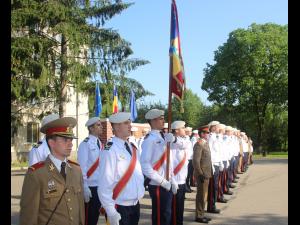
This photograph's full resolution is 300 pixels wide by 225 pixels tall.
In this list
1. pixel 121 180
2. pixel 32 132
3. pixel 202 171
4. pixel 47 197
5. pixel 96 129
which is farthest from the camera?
pixel 32 132

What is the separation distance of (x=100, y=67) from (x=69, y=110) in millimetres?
11860

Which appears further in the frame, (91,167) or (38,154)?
(38,154)

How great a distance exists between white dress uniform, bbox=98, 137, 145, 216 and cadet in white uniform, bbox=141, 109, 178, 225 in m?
1.29

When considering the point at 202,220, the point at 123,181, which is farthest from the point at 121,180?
the point at 202,220

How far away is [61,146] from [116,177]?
102 cm

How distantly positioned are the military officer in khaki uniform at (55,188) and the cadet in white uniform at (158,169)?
2291mm

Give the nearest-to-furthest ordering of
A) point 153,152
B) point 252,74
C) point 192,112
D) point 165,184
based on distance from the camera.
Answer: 1. point 165,184
2. point 153,152
3. point 252,74
4. point 192,112

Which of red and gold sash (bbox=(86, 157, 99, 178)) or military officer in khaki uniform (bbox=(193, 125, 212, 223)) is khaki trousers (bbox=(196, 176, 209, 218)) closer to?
military officer in khaki uniform (bbox=(193, 125, 212, 223))

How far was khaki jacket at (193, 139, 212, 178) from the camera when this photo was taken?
992 centimetres

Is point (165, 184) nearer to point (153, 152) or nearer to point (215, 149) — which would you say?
point (153, 152)

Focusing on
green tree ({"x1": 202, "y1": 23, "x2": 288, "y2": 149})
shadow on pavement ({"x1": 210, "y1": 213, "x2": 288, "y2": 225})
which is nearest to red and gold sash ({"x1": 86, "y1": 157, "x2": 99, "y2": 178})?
shadow on pavement ({"x1": 210, "y1": 213, "x2": 288, "y2": 225})

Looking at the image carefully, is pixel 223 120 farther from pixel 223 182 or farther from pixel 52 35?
pixel 223 182

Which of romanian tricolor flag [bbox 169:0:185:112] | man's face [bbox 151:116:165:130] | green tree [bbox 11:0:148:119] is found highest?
green tree [bbox 11:0:148:119]

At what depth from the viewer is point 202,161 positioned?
10055 millimetres
